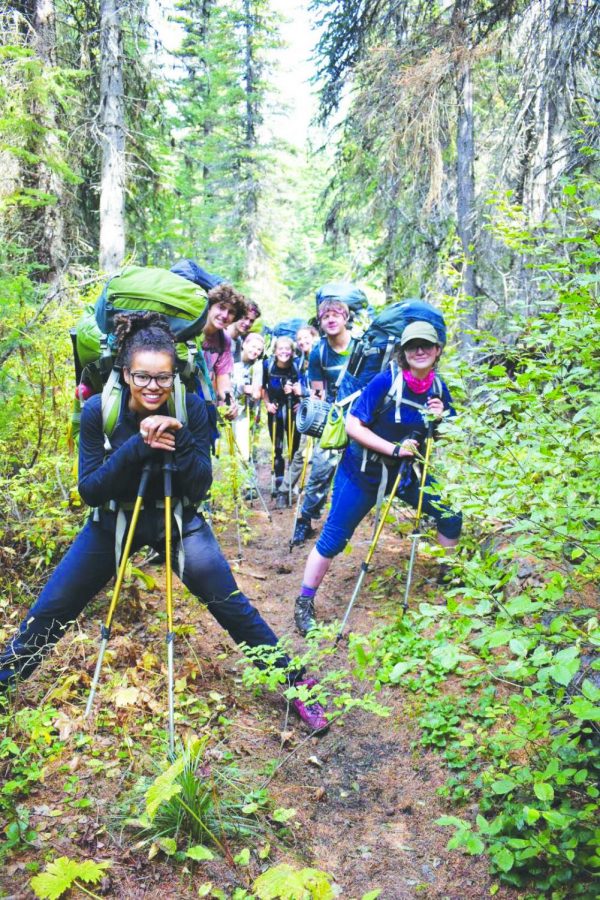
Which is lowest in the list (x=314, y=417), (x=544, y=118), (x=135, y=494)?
(x=314, y=417)

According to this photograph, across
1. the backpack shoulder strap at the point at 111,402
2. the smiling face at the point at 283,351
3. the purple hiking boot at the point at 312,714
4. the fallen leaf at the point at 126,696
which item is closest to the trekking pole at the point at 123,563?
the fallen leaf at the point at 126,696

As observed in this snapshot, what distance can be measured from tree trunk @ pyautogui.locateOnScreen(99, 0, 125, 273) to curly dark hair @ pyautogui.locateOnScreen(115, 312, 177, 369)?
7522 millimetres

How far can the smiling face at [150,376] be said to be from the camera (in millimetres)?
3320

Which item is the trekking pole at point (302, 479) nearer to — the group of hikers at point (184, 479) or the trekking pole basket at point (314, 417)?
the trekking pole basket at point (314, 417)

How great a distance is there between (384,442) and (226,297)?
208 centimetres

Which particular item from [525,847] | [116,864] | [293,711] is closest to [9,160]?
[293,711]

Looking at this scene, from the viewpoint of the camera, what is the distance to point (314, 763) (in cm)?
368

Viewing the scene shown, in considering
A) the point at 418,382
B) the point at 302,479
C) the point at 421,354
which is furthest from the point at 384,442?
the point at 302,479

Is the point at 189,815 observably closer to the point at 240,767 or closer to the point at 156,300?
the point at 240,767

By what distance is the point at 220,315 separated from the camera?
19.0ft

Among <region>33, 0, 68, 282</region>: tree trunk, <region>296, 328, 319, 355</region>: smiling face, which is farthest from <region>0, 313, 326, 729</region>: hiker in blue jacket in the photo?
<region>33, 0, 68, 282</region>: tree trunk

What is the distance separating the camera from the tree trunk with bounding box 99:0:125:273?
10.3 metres

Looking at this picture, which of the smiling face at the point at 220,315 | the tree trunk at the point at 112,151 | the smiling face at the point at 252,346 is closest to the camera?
the smiling face at the point at 220,315

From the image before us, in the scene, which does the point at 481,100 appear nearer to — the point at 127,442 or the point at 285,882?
the point at 127,442
